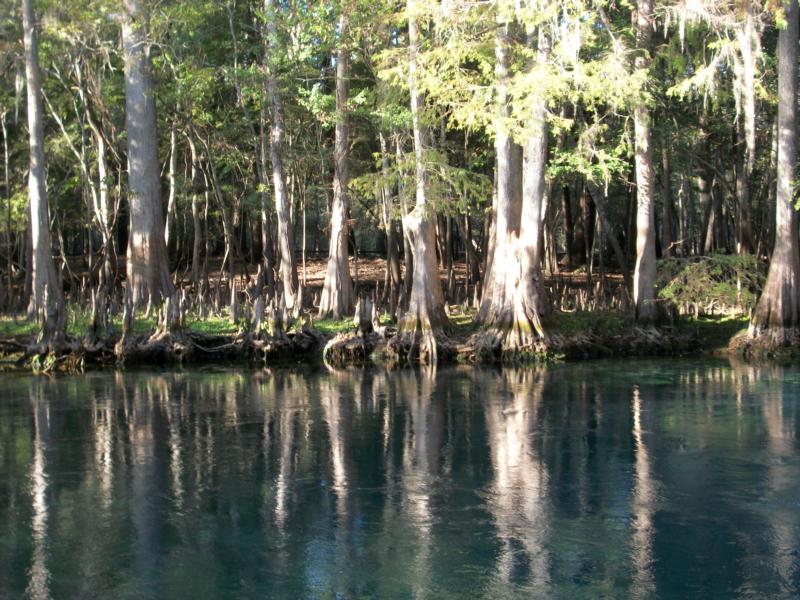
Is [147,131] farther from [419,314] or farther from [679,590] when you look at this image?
[679,590]

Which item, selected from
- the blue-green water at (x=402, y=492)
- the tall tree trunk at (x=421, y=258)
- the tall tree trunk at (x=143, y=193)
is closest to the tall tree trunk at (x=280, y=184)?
the tall tree trunk at (x=143, y=193)

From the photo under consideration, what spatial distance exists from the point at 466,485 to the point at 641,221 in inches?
500

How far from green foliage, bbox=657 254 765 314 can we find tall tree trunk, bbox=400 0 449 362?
446 centimetres

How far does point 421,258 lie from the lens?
20.1m

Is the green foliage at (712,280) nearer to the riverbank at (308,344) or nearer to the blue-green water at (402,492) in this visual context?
the riverbank at (308,344)

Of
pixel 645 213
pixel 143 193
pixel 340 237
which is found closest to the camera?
pixel 645 213

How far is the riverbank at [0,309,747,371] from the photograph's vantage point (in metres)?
18.9

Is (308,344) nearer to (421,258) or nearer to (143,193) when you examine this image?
(421,258)

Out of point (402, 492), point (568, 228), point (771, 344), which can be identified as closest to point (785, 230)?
point (771, 344)

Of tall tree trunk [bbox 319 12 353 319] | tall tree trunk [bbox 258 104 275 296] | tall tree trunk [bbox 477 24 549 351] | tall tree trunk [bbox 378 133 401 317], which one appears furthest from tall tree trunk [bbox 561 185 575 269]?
tall tree trunk [bbox 477 24 549 351]

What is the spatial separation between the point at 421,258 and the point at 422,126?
2464 millimetres

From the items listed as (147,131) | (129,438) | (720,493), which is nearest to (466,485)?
(720,493)

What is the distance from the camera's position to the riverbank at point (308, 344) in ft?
61.9

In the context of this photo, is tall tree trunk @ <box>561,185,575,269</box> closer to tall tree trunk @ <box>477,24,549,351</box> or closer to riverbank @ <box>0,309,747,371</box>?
riverbank @ <box>0,309,747,371</box>
